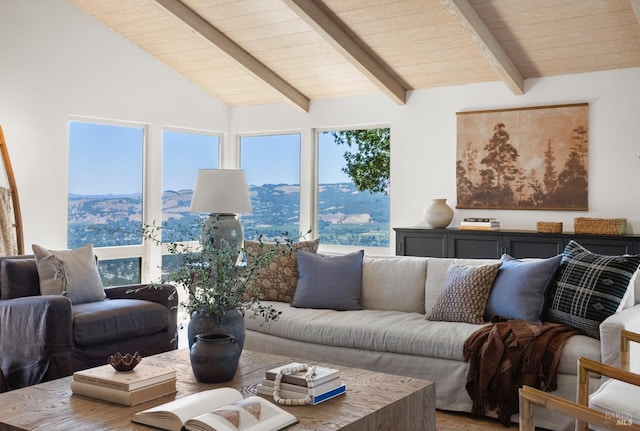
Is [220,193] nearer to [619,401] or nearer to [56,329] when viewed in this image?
[56,329]

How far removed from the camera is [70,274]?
425 cm

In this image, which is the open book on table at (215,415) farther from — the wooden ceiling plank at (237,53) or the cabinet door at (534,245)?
the wooden ceiling plank at (237,53)

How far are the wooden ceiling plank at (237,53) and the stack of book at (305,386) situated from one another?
404 centimetres

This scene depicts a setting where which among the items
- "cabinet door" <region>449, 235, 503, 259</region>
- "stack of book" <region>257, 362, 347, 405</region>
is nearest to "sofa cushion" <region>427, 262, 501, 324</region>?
"stack of book" <region>257, 362, 347, 405</region>

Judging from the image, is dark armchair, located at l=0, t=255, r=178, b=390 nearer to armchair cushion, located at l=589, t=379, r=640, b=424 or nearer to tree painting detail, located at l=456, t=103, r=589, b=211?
armchair cushion, located at l=589, t=379, r=640, b=424

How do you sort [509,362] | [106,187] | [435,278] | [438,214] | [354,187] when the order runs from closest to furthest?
[509,362] → [435,278] → [438,214] → [106,187] → [354,187]

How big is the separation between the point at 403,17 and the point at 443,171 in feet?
5.64

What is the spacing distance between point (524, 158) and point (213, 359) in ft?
13.8

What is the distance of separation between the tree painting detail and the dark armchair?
3.29 m

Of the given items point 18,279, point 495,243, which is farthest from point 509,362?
point 18,279

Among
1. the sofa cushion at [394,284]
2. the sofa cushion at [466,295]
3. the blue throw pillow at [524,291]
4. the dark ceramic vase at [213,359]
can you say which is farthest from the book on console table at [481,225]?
the dark ceramic vase at [213,359]

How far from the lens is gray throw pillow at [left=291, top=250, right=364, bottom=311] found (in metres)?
4.29

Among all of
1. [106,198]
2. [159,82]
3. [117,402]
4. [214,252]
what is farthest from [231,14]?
[117,402]

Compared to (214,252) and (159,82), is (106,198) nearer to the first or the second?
(159,82)
